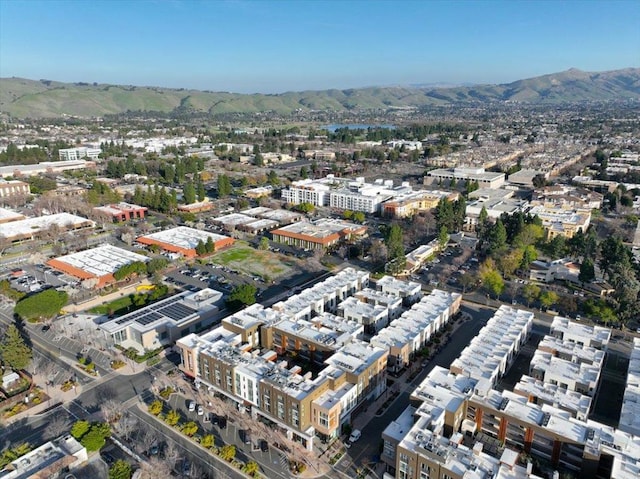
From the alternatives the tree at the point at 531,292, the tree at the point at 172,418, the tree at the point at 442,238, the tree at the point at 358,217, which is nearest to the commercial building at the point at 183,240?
the tree at the point at 358,217

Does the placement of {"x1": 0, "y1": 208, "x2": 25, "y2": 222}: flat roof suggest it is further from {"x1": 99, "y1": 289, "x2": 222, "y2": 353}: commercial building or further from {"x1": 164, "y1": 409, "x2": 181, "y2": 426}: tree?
{"x1": 164, "y1": 409, "x2": 181, "y2": 426}: tree

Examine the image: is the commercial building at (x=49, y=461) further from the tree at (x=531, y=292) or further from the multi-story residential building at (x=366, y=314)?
the tree at (x=531, y=292)

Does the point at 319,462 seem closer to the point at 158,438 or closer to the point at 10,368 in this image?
the point at 158,438

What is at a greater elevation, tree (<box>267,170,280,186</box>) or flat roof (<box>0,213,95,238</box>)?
tree (<box>267,170,280,186</box>)

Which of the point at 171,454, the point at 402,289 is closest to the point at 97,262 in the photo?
the point at 171,454

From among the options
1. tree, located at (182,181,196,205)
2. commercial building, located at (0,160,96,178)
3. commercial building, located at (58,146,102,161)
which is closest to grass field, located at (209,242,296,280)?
tree, located at (182,181,196,205)
